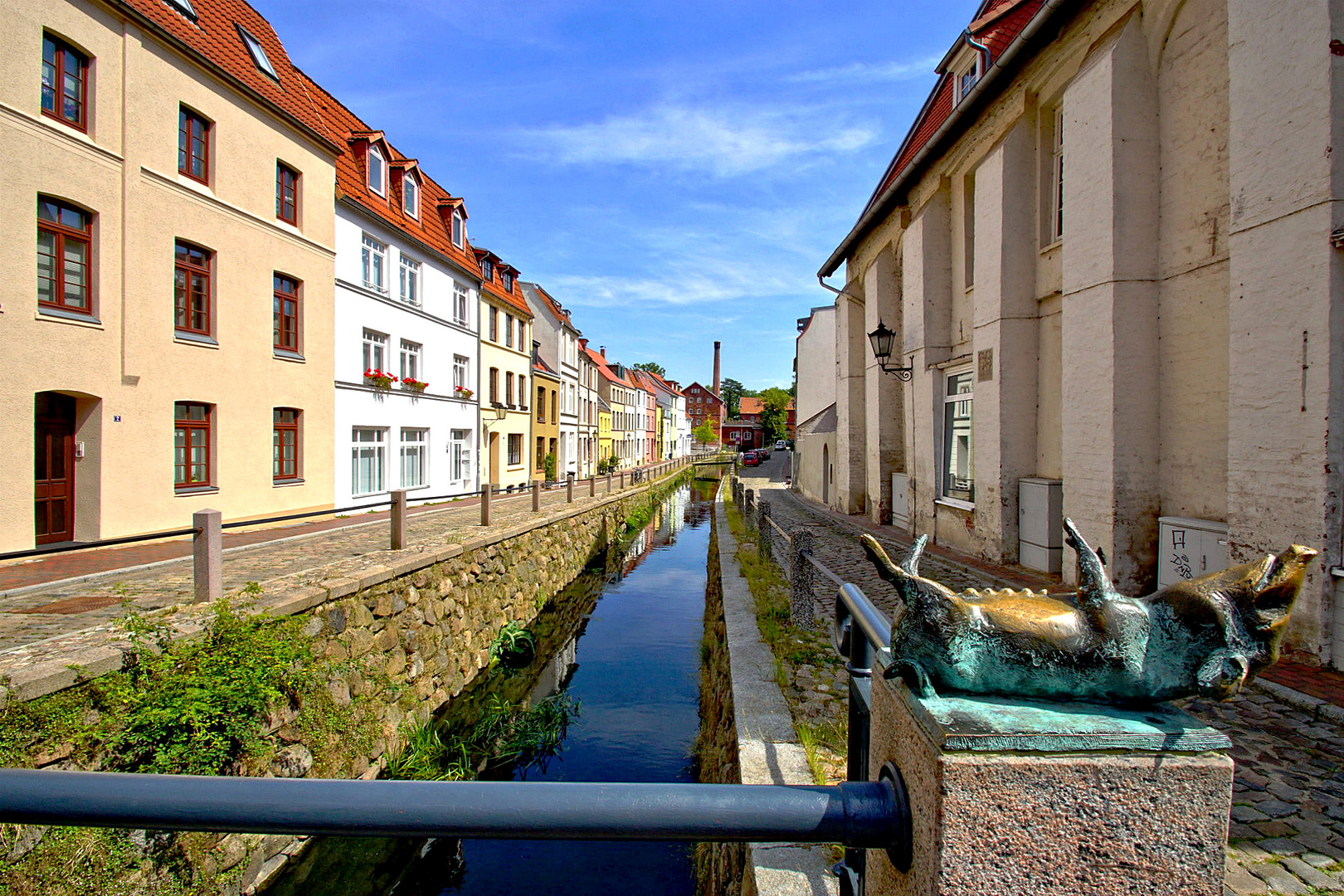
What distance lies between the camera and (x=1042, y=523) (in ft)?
29.5

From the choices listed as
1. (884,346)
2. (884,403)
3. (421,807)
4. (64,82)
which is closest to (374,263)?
(64,82)

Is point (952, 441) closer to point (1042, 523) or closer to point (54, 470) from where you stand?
point (1042, 523)

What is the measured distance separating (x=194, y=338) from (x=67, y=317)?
209 centimetres

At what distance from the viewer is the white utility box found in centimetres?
1367

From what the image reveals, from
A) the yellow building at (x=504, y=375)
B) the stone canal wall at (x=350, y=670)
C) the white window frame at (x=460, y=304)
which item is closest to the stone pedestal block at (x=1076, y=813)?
the stone canal wall at (x=350, y=670)

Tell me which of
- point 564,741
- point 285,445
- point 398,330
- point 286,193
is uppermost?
point 286,193

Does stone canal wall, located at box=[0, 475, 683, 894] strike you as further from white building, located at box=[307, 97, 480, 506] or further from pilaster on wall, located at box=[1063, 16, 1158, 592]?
pilaster on wall, located at box=[1063, 16, 1158, 592]

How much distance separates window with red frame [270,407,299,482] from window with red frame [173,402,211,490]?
1.44m

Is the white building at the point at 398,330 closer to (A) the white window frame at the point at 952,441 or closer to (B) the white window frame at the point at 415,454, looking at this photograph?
(B) the white window frame at the point at 415,454

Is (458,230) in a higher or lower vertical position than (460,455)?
higher

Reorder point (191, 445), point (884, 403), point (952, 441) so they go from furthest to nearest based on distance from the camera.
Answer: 1. point (884, 403)
2. point (952, 441)
3. point (191, 445)

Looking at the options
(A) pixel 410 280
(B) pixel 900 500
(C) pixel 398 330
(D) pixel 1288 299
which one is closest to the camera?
(D) pixel 1288 299

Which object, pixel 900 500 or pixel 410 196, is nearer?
pixel 900 500

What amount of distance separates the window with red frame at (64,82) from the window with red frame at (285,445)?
5.82m
